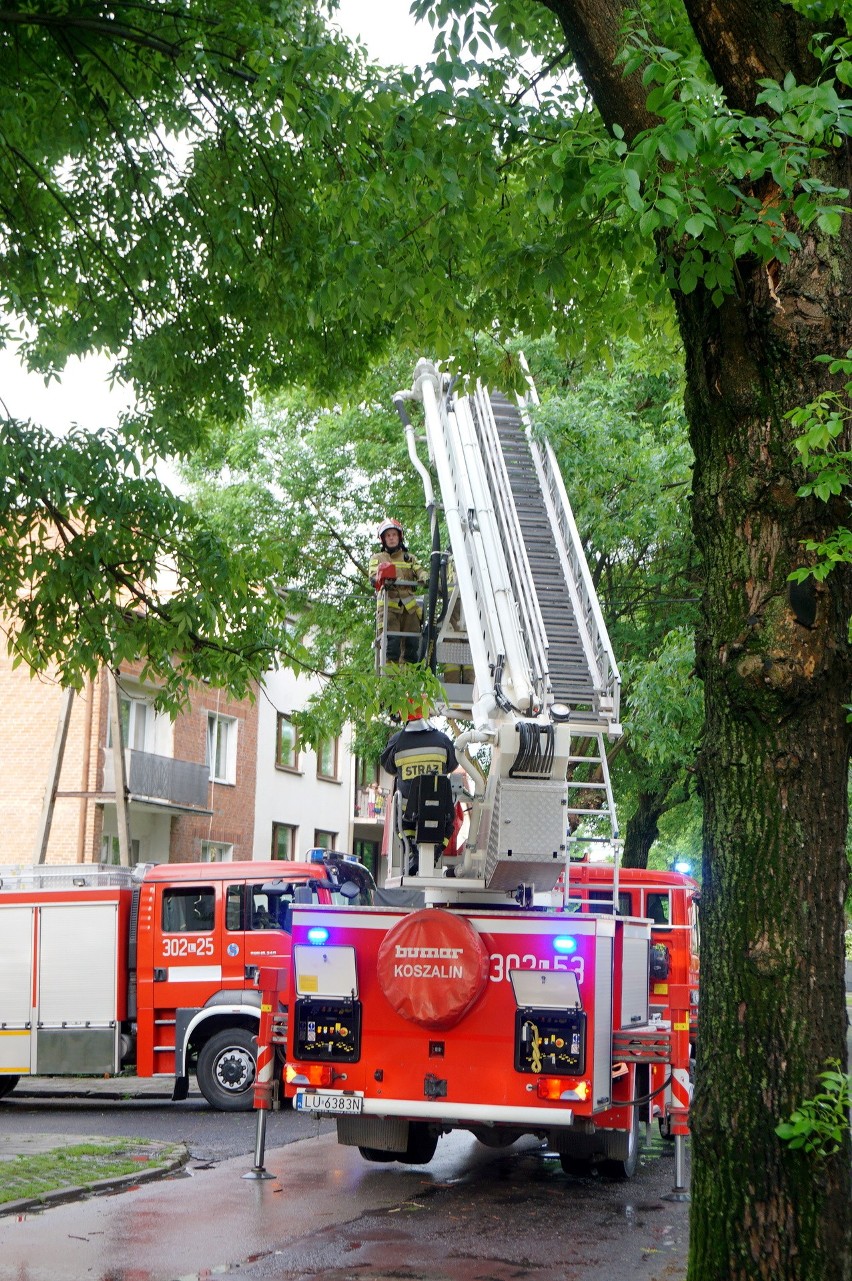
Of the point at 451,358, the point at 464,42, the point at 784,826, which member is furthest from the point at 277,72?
the point at 784,826

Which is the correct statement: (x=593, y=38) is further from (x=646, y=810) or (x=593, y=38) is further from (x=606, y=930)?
(x=646, y=810)

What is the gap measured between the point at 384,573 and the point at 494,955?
333 centimetres

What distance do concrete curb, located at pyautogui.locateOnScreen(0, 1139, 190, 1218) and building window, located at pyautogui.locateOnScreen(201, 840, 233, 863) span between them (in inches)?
777

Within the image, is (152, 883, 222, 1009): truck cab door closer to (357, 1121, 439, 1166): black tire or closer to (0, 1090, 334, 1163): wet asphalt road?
(0, 1090, 334, 1163): wet asphalt road

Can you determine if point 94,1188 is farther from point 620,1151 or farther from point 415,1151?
point 620,1151

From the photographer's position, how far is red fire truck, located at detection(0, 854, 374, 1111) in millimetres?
15031

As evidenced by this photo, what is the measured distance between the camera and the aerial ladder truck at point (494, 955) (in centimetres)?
896

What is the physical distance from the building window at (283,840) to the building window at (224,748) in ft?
8.66

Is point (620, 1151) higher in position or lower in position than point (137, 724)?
lower

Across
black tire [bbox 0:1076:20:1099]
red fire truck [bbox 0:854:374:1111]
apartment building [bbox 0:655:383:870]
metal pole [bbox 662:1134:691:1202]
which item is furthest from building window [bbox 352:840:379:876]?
metal pole [bbox 662:1134:691:1202]

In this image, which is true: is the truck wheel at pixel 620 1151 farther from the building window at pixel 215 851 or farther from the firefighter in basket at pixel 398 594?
the building window at pixel 215 851

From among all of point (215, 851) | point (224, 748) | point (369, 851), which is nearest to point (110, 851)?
point (215, 851)

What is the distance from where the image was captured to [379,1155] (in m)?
10.7

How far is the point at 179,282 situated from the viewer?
9141mm
